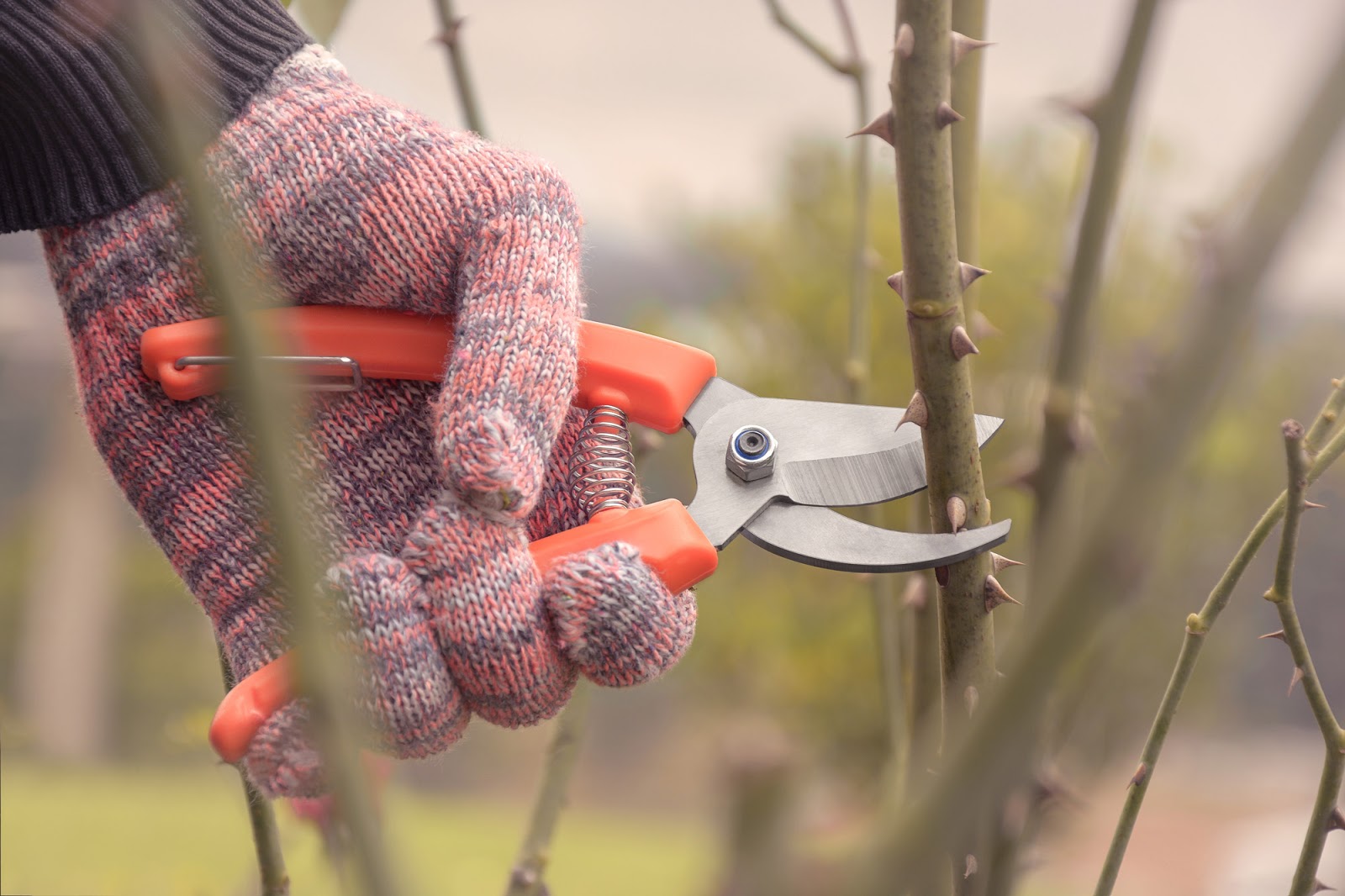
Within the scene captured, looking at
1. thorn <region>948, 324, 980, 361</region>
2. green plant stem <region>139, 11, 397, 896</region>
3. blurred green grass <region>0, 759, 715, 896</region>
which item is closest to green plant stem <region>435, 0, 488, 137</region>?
thorn <region>948, 324, 980, 361</region>

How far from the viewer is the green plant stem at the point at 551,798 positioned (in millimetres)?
614

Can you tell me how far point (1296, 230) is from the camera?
0.14 metres

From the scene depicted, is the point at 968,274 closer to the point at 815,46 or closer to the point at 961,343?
the point at 961,343

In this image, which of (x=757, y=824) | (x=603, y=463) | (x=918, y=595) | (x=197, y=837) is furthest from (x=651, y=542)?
(x=197, y=837)

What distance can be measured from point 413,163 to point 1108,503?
1.13 feet

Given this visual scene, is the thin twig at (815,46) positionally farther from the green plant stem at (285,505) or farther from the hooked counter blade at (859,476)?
the green plant stem at (285,505)

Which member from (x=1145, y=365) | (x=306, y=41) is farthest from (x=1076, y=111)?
(x=306, y=41)

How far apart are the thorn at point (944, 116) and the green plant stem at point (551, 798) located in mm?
373

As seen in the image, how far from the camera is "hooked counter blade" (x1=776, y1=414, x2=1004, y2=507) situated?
1.47 feet

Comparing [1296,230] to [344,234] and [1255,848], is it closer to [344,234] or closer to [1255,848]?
[344,234]

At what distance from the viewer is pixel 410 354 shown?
440mm

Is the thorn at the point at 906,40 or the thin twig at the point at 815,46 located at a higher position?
the thin twig at the point at 815,46

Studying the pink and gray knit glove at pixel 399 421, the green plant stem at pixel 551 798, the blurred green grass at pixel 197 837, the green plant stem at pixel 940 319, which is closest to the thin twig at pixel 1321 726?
the green plant stem at pixel 940 319

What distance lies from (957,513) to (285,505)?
0.28 meters
